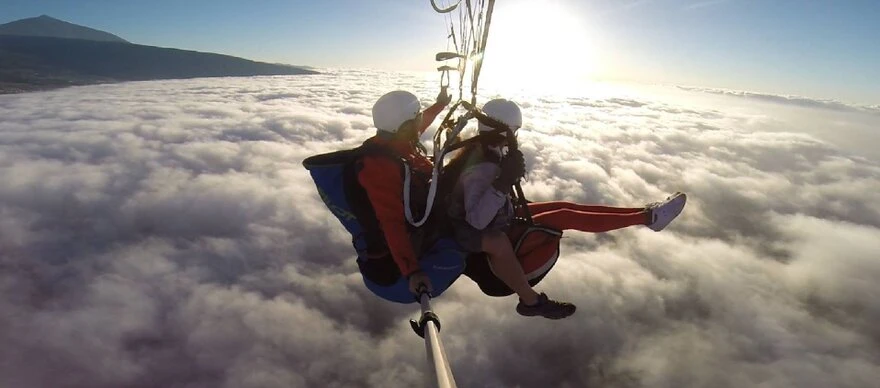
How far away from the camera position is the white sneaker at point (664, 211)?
358cm

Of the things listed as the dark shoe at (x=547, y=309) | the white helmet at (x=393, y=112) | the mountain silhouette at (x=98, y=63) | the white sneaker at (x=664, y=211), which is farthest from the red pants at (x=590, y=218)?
the mountain silhouette at (x=98, y=63)

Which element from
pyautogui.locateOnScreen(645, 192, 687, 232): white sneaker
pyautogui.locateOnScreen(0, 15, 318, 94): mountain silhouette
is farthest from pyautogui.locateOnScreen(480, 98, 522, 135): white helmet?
pyautogui.locateOnScreen(0, 15, 318, 94): mountain silhouette

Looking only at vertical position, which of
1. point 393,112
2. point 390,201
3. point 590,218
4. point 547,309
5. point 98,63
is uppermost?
point 98,63

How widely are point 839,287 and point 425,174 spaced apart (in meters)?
73.7

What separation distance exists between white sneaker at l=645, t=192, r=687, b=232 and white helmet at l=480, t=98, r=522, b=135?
57.4 inches

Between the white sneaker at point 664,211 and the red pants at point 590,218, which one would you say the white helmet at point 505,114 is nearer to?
the red pants at point 590,218

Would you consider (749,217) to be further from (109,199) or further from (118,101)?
(118,101)

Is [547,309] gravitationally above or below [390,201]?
below

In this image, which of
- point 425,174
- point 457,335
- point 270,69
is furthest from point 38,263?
point 270,69

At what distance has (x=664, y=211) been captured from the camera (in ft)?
11.9

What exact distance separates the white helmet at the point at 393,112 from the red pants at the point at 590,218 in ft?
4.75

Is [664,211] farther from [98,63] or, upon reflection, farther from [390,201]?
[98,63]

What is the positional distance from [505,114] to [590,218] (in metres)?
1.22

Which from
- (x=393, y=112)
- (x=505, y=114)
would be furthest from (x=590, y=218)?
(x=393, y=112)
